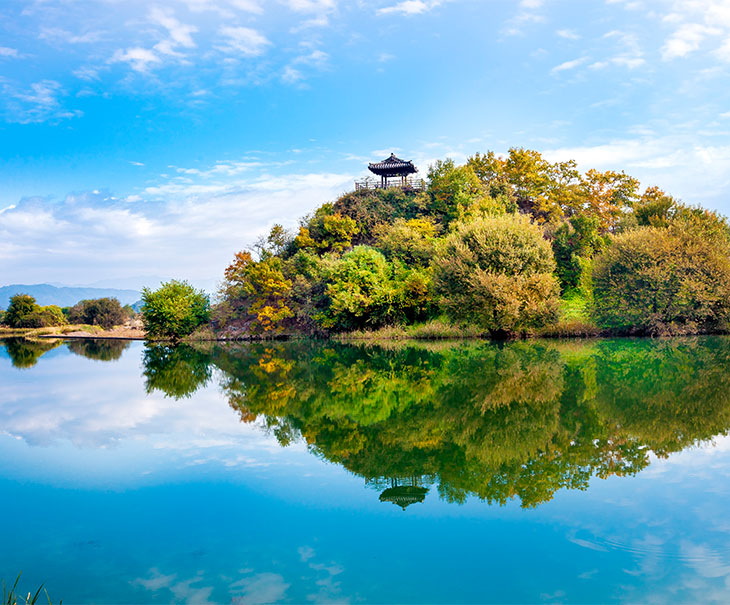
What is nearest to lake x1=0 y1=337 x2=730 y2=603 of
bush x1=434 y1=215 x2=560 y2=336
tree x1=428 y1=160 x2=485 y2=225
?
bush x1=434 y1=215 x2=560 y2=336

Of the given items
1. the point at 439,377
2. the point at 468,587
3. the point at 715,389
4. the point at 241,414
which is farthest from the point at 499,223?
the point at 468,587

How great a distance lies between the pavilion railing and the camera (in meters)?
48.7

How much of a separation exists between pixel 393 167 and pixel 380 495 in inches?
1877

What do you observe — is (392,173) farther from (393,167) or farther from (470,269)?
(470,269)


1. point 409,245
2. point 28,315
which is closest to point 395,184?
point 409,245

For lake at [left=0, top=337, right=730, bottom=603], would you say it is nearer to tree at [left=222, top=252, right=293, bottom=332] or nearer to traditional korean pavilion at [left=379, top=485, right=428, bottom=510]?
traditional korean pavilion at [left=379, top=485, right=428, bottom=510]

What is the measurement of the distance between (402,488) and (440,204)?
39.3m

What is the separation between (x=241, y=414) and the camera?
10.3m

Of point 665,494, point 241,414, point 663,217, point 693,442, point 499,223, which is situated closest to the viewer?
point 665,494

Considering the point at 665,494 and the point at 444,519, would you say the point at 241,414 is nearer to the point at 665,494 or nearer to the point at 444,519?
the point at 444,519

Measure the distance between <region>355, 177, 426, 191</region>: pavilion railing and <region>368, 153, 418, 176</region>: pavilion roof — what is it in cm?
80

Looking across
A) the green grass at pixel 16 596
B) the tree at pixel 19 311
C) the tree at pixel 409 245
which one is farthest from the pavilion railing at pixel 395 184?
the green grass at pixel 16 596

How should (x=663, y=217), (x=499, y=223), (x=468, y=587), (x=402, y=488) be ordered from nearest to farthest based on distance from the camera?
(x=468, y=587) < (x=402, y=488) < (x=499, y=223) < (x=663, y=217)

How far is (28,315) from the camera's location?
5169cm
